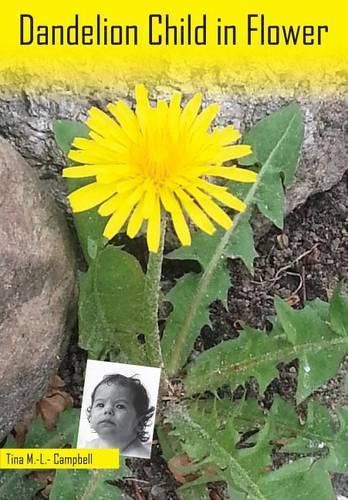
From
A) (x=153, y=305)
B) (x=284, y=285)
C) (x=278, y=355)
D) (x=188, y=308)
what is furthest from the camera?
(x=284, y=285)

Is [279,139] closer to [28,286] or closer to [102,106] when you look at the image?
[102,106]

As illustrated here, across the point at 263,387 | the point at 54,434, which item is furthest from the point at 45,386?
the point at 263,387

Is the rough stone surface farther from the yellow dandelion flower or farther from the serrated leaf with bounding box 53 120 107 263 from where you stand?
the yellow dandelion flower

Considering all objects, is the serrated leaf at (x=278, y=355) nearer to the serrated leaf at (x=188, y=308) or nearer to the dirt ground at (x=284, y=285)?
the serrated leaf at (x=188, y=308)

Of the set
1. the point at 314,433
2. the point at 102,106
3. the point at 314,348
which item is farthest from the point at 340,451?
the point at 102,106

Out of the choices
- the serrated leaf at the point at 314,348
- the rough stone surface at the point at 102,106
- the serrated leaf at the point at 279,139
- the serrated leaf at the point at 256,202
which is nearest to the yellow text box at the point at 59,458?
the serrated leaf at the point at 256,202

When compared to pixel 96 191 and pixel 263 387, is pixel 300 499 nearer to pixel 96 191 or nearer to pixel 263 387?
pixel 263 387
